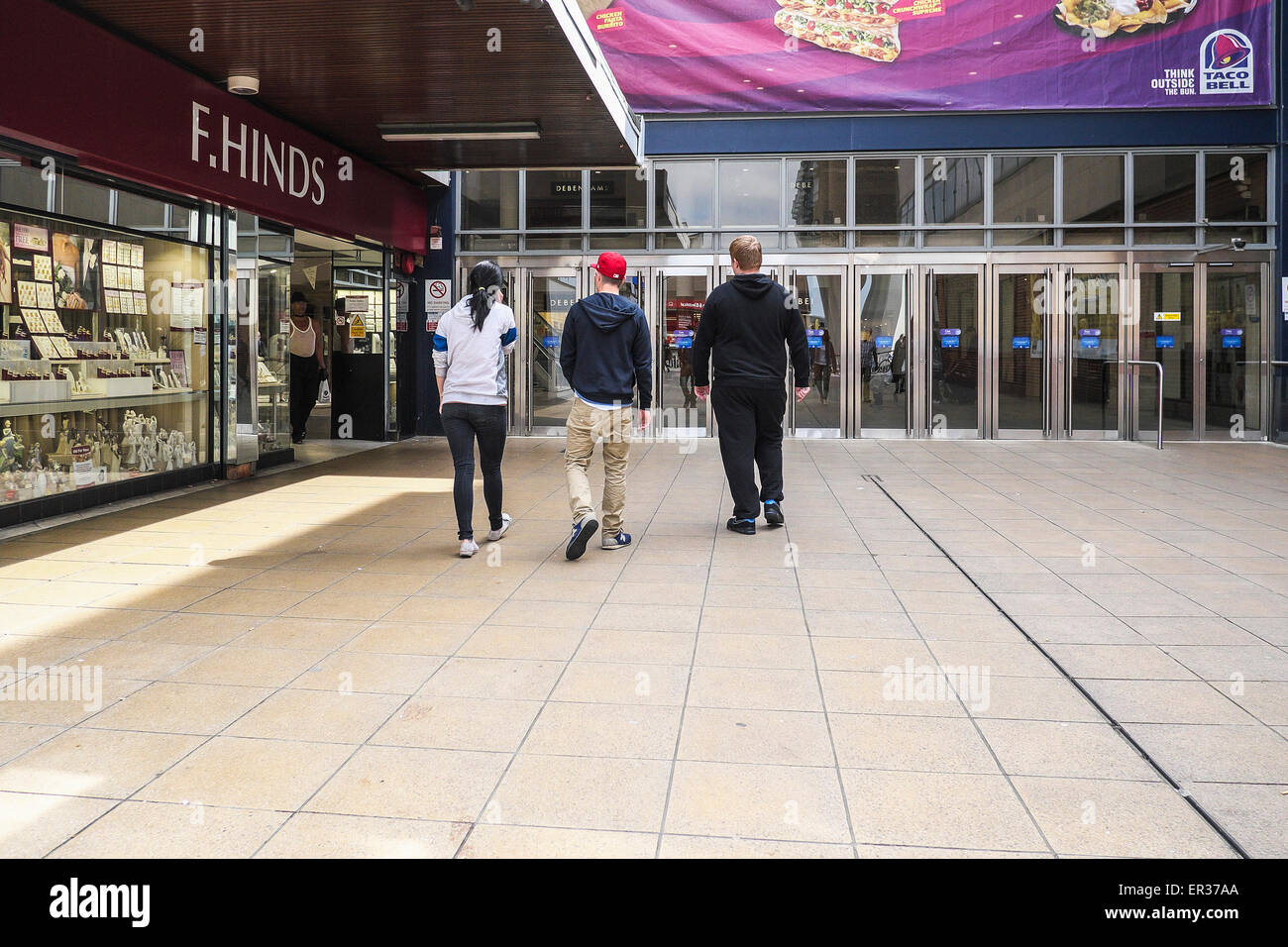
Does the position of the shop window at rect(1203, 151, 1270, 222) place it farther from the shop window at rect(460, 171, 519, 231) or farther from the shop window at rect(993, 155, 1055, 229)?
the shop window at rect(460, 171, 519, 231)

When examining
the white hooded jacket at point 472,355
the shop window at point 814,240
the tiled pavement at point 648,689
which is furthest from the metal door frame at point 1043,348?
the white hooded jacket at point 472,355

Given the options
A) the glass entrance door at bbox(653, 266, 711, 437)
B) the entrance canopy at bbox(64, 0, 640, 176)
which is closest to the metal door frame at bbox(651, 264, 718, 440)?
the glass entrance door at bbox(653, 266, 711, 437)

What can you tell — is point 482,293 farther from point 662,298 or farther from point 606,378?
point 662,298

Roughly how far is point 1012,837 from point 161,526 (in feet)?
20.0

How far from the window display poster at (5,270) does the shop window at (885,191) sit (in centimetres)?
1042

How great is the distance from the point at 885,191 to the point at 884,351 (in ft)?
6.94

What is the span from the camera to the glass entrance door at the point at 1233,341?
1402 cm

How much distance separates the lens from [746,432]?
23.4 ft

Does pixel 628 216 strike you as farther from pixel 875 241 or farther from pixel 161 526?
pixel 161 526

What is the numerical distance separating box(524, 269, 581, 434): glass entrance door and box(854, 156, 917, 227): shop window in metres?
3.98

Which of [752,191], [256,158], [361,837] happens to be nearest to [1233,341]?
[752,191]

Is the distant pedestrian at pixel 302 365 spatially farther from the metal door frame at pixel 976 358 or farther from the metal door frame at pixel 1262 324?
the metal door frame at pixel 1262 324

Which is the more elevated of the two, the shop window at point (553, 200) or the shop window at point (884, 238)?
the shop window at point (553, 200)

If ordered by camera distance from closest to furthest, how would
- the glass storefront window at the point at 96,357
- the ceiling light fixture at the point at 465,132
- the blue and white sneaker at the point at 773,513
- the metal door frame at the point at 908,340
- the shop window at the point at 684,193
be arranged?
1. the glass storefront window at the point at 96,357
2. the blue and white sneaker at the point at 773,513
3. the ceiling light fixture at the point at 465,132
4. the metal door frame at the point at 908,340
5. the shop window at the point at 684,193
